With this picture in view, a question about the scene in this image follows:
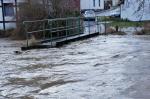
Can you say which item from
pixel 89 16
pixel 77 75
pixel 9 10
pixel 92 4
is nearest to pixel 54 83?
pixel 77 75

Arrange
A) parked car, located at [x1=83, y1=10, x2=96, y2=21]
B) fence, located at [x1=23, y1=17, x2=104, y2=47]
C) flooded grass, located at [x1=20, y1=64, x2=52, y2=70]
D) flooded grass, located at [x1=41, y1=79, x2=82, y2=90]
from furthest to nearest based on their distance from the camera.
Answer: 1. parked car, located at [x1=83, y1=10, x2=96, y2=21]
2. fence, located at [x1=23, y1=17, x2=104, y2=47]
3. flooded grass, located at [x1=20, y1=64, x2=52, y2=70]
4. flooded grass, located at [x1=41, y1=79, x2=82, y2=90]

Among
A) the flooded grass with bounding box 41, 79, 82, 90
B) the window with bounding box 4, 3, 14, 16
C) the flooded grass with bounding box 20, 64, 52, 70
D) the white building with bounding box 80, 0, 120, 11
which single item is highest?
the window with bounding box 4, 3, 14, 16

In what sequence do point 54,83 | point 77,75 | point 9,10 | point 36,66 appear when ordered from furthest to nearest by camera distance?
point 9,10 → point 36,66 → point 77,75 → point 54,83

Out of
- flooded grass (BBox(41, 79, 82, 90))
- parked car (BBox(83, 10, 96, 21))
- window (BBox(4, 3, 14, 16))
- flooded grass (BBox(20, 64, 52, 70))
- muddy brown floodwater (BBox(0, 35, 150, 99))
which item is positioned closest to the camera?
muddy brown floodwater (BBox(0, 35, 150, 99))

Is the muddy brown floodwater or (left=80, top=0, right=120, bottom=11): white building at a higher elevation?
the muddy brown floodwater

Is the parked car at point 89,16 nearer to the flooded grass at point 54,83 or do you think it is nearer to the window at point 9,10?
the window at point 9,10

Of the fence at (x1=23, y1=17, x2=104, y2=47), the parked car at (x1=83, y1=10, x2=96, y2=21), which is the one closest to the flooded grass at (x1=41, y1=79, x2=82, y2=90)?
the fence at (x1=23, y1=17, x2=104, y2=47)

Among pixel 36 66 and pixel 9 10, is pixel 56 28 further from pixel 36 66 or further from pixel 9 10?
pixel 9 10

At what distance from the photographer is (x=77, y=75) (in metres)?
13.6

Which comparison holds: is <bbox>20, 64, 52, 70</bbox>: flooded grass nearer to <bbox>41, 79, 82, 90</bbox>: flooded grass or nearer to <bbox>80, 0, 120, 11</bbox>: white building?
<bbox>41, 79, 82, 90</bbox>: flooded grass

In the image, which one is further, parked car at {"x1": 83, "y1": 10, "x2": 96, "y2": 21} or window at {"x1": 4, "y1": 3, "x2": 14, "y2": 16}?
window at {"x1": 4, "y1": 3, "x2": 14, "y2": 16}

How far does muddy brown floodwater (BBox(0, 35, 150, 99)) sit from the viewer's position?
10.8 metres

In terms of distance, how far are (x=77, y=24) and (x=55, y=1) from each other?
3.18 m

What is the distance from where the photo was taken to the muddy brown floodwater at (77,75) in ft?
35.4
